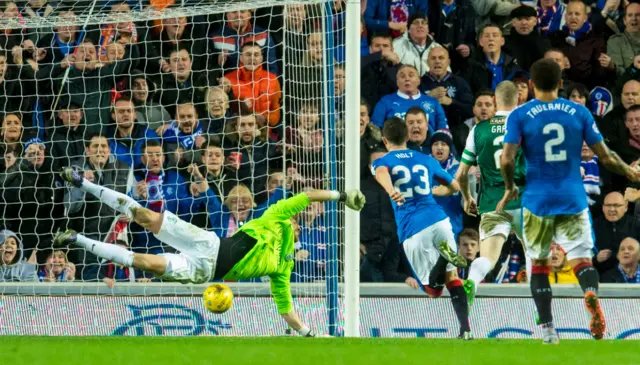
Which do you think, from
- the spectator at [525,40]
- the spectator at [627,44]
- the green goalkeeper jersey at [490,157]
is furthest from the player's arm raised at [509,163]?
the spectator at [627,44]

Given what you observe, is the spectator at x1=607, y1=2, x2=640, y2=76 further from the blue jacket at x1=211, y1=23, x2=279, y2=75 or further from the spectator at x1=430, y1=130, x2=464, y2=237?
the blue jacket at x1=211, y1=23, x2=279, y2=75

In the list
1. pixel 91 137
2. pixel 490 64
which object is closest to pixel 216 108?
pixel 91 137

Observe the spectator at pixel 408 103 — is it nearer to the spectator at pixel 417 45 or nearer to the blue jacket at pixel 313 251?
the spectator at pixel 417 45

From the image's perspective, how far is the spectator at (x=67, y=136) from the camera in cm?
1132

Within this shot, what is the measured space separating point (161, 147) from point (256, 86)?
1146 millimetres

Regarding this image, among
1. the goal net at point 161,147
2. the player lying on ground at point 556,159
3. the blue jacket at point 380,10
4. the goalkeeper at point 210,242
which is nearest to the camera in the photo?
the player lying on ground at point 556,159

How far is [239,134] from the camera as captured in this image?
11.1 meters

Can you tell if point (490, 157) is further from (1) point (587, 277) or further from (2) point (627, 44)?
(2) point (627, 44)

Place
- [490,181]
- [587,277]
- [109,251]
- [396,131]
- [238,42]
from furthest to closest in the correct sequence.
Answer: [238,42]
[396,131]
[490,181]
[109,251]
[587,277]

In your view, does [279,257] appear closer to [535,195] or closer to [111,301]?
[111,301]

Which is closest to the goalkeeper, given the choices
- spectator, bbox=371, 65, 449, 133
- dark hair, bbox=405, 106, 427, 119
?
dark hair, bbox=405, 106, 427, 119

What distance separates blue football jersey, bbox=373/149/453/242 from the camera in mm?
9891

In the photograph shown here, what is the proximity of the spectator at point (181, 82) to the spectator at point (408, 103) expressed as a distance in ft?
5.82

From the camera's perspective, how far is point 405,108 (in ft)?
37.5
